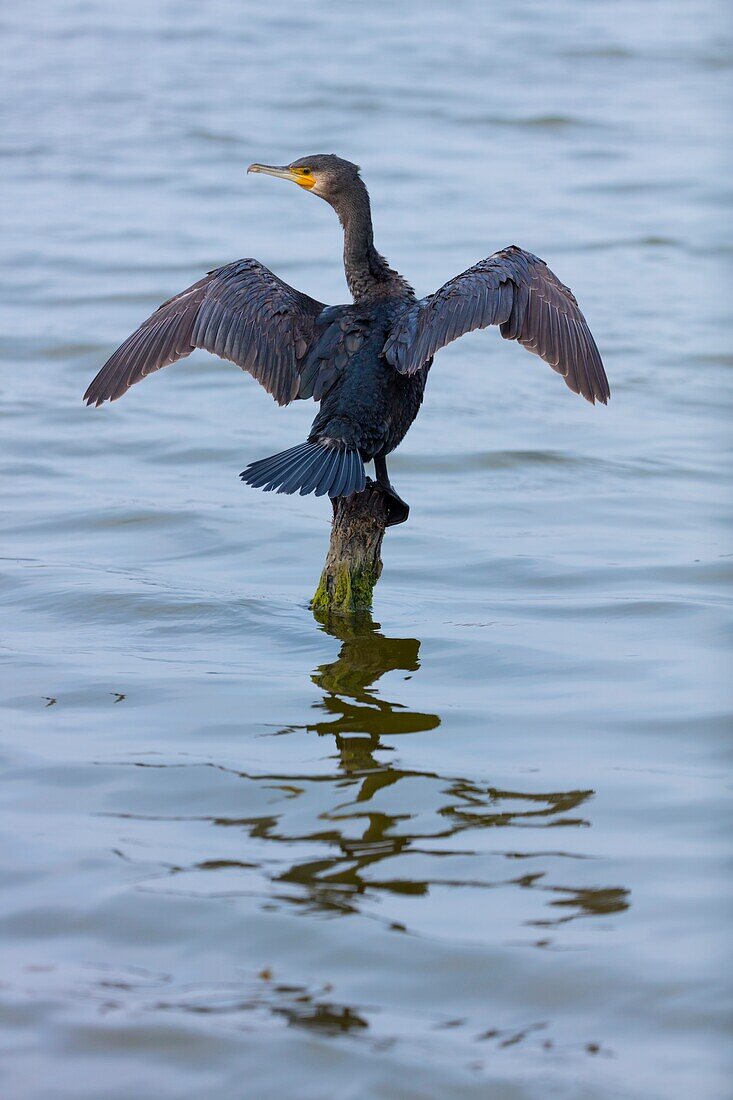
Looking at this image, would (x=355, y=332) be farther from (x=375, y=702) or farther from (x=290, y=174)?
(x=375, y=702)

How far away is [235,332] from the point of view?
643 cm

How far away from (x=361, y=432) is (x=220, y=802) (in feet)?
5.96

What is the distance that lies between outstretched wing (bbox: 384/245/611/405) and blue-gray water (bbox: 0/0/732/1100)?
1.02 m

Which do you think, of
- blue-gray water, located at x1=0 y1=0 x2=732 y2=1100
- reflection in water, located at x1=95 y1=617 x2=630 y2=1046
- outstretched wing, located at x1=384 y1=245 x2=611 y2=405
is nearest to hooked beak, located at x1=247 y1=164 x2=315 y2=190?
outstretched wing, located at x1=384 y1=245 x2=611 y2=405

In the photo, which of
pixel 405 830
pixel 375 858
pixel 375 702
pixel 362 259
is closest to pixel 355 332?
pixel 362 259

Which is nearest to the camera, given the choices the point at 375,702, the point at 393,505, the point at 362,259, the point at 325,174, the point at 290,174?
the point at 375,702

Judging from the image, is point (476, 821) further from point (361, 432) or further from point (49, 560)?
point (49, 560)

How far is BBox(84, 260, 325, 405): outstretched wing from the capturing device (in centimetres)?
636

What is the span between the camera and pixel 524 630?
6164mm

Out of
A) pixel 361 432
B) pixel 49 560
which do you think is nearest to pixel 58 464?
pixel 49 560

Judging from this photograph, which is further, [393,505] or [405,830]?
[393,505]

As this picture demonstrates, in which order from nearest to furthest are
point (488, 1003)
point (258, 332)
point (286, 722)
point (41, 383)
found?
point (488, 1003), point (286, 722), point (258, 332), point (41, 383)

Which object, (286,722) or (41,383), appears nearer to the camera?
(286,722)

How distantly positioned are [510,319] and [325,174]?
3.39 feet
